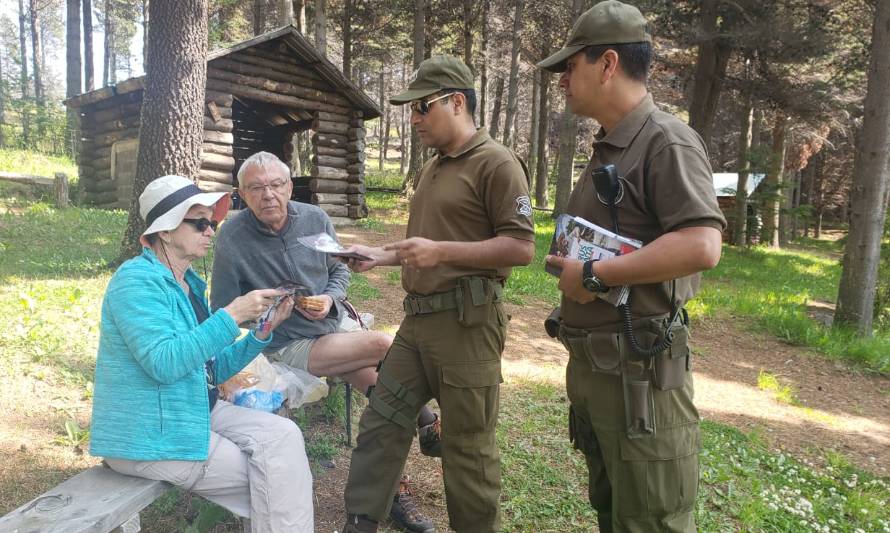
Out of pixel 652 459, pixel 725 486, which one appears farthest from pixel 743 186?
pixel 652 459

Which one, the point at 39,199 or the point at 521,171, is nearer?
the point at 521,171

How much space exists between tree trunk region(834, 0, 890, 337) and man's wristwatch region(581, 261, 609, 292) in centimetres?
871

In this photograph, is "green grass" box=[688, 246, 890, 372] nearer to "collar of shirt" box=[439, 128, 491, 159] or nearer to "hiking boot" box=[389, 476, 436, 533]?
"hiking boot" box=[389, 476, 436, 533]

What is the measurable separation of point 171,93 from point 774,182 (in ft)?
51.0

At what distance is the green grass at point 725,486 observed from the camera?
12.1 feet

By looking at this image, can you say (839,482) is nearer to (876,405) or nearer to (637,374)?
(876,405)

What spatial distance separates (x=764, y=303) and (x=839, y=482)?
6391 millimetres

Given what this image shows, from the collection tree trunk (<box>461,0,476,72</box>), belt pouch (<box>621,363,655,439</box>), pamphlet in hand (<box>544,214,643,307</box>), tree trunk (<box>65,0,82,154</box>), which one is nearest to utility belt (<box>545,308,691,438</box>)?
belt pouch (<box>621,363,655,439</box>)

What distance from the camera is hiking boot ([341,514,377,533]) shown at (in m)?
2.89

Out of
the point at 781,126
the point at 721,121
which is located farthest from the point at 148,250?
the point at 721,121

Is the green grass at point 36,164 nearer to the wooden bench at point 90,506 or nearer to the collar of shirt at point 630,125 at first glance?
Result: the wooden bench at point 90,506

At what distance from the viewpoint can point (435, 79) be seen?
2768 mm

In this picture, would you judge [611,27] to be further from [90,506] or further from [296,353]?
[296,353]

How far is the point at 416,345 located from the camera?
291cm
